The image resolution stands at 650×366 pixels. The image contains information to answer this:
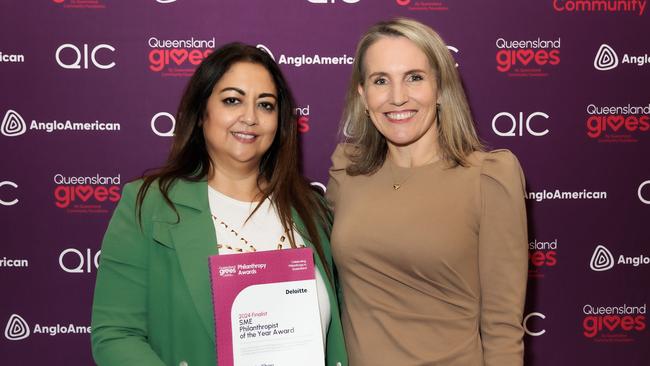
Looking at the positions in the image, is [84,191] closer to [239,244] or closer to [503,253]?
[239,244]

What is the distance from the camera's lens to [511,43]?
3.03m

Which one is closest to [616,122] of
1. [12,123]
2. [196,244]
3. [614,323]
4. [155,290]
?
[614,323]

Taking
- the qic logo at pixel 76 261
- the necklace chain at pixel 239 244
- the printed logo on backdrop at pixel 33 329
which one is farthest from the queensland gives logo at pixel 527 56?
the printed logo on backdrop at pixel 33 329

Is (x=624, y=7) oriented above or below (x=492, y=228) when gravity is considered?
above

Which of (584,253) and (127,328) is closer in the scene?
(127,328)

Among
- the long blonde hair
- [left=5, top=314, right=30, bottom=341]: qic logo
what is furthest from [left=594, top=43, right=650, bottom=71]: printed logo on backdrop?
[left=5, top=314, right=30, bottom=341]: qic logo

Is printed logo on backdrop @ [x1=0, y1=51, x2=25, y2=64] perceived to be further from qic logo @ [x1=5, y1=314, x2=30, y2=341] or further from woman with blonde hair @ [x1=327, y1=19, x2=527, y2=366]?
woman with blonde hair @ [x1=327, y1=19, x2=527, y2=366]

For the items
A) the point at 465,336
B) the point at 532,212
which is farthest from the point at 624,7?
the point at 465,336

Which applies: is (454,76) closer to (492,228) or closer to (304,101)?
(492,228)

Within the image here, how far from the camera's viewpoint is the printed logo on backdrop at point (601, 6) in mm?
3035

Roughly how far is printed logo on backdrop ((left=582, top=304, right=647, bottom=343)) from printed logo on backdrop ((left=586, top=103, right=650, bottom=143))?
0.87 meters

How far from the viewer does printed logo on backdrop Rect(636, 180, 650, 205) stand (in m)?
3.09

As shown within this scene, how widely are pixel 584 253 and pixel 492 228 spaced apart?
4.88 feet

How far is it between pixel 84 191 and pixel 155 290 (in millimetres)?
1301
